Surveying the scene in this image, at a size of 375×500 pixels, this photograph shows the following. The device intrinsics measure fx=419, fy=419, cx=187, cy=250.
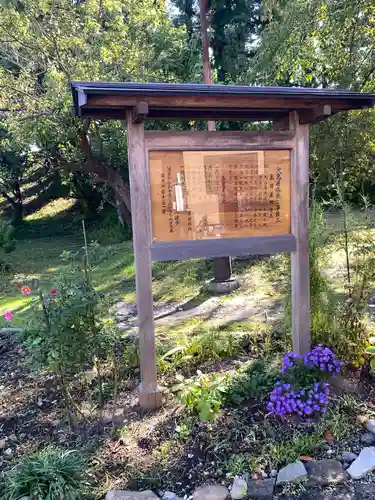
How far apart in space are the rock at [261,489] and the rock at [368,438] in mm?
765

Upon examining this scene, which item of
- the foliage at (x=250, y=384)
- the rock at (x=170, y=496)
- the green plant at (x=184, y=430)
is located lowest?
the rock at (x=170, y=496)

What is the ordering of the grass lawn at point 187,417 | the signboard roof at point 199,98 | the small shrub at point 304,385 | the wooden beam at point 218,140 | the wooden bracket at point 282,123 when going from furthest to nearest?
the wooden bracket at point 282,123
the wooden beam at point 218,140
the small shrub at point 304,385
the signboard roof at point 199,98
the grass lawn at point 187,417

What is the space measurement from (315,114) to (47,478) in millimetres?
3075

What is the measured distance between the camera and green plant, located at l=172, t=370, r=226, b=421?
9.52 feet

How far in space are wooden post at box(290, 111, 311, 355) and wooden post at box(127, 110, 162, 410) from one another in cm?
121

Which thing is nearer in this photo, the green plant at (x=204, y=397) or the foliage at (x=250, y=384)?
the green plant at (x=204, y=397)

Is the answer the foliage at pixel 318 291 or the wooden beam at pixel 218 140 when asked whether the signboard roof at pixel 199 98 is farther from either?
the foliage at pixel 318 291

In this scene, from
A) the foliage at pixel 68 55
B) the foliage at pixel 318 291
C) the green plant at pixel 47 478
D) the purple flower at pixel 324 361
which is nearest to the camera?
the green plant at pixel 47 478

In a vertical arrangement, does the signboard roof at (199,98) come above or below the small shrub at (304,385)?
above

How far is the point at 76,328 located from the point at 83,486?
38.5 inches

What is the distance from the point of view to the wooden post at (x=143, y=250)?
10.1 ft

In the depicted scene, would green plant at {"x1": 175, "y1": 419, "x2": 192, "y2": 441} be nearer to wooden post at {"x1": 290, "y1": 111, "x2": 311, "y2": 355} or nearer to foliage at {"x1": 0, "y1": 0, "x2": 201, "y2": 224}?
wooden post at {"x1": 290, "y1": 111, "x2": 311, "y2": 355}

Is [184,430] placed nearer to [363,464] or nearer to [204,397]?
[204,397]

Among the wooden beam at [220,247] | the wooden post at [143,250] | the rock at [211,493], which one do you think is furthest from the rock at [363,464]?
the wooden beam at [220,247]
